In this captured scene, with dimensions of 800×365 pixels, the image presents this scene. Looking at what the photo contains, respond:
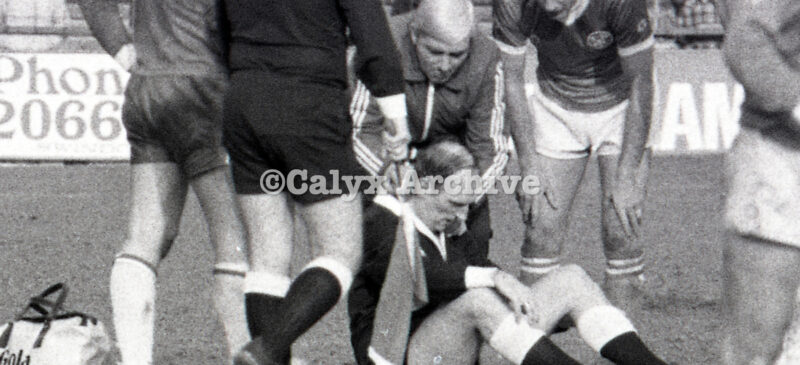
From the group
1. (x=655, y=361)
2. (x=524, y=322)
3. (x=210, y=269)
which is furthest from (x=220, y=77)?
(x=210, y=269)

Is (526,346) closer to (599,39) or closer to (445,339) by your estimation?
(445,339)

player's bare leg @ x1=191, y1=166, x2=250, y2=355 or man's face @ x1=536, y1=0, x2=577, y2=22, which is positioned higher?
man's face @ x1=536, y1=0, x2=577, y2=22

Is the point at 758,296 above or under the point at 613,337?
above

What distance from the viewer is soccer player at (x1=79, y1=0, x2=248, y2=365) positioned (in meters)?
4.54

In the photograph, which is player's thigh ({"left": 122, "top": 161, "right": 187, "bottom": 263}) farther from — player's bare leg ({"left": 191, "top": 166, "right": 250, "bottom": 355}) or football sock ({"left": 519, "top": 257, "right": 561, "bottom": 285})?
football sock ({"left": 519, "top": 257, "right": 561, "bottom": 285})

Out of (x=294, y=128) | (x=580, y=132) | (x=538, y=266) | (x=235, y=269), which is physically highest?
(x=294, y=128)

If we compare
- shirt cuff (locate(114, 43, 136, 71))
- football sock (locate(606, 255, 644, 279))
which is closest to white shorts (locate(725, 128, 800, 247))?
shirt cuff (locate(114, 43, 136, 71))

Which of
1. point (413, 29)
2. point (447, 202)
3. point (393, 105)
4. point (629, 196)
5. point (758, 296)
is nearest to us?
point (758, 296)

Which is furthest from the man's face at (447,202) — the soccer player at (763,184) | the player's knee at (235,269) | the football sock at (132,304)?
the soccer player at (763,184)

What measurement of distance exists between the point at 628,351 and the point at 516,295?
400mm

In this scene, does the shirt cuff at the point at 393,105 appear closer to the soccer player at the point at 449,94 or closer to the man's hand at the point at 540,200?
the soccer player at the point at 449,94

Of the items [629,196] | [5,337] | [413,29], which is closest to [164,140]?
[5,337]

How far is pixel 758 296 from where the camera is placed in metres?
3.21

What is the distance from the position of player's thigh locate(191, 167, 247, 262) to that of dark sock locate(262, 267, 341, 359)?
50 cm
